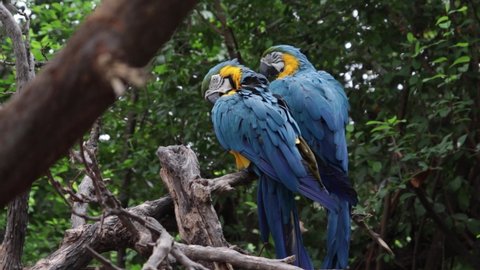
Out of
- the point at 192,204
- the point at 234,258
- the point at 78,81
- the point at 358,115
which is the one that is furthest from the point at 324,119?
the point at 78,81

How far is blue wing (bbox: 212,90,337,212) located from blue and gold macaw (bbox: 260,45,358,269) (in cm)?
12

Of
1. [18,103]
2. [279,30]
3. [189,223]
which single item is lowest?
[189,223]

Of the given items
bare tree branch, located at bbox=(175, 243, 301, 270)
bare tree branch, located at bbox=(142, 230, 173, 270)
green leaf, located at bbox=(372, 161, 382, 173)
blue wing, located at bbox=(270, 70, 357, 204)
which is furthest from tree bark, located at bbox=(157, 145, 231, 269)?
green leaf, located at bbox=(372, 161, 382, 173)

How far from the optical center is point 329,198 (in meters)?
2.75

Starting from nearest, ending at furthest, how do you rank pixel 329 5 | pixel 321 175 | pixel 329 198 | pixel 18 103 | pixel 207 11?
pixel 18 103 < pixel 329 198 < pixel 321 175 < pixel 329 5 < pixel 207 11

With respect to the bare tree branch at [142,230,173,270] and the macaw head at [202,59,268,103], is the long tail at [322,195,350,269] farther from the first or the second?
the bare tree branch at [142,230,173,270]

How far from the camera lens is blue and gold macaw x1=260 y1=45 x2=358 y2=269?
9.77 feet

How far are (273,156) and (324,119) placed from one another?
523 mm

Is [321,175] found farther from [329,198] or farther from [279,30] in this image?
[279,30]

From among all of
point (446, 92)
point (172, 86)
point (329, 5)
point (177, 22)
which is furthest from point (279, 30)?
point (177, 22)

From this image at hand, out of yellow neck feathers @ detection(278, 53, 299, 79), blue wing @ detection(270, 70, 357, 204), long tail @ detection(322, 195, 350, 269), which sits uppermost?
yellow neck feathers @ detection(278, 53, 299, 79)

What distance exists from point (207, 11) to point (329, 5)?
0.66 meters

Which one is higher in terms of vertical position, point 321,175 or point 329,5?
point 329,5

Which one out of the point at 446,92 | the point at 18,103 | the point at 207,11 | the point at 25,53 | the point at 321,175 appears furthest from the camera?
the point at 207,11
